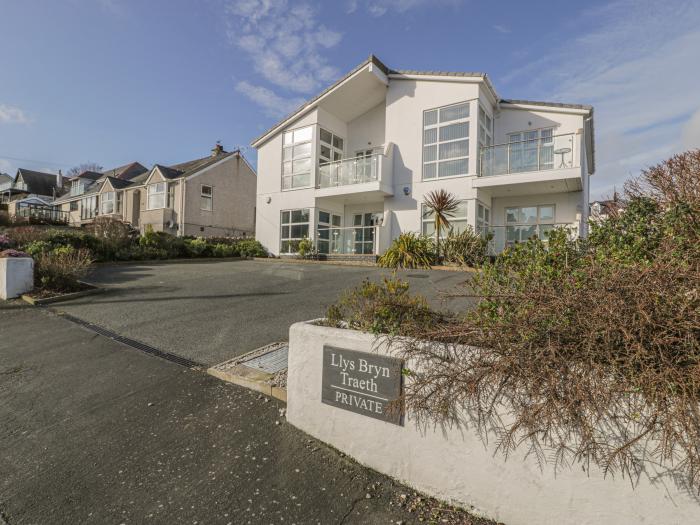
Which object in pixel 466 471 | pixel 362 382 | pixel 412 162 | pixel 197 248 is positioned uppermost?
pixel 412 162

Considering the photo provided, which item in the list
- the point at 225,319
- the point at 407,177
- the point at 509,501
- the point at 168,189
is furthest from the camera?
the point at 168,189

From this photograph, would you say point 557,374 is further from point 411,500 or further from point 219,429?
point 219,429

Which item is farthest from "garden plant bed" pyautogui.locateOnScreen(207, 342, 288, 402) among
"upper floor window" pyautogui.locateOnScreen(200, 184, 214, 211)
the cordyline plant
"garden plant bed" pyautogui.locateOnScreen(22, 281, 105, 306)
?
"upper floor window" pyautogui.locateOnScreen(200, 184, 214, 211)

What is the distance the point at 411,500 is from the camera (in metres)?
2.61

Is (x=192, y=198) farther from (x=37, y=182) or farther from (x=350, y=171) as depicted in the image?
(x=37, y=182)

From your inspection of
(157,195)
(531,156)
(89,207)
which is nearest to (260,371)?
(531,156)

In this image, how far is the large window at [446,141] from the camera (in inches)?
593

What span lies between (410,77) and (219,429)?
1696 centimetres

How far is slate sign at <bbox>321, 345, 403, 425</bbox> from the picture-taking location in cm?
283

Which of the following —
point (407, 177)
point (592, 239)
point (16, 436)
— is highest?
point (407, 177)

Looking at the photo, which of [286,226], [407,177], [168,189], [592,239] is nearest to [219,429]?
[592,239]

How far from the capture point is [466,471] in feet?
8.26

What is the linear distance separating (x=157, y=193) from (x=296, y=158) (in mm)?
15068

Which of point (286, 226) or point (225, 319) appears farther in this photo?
point (286, 226)
